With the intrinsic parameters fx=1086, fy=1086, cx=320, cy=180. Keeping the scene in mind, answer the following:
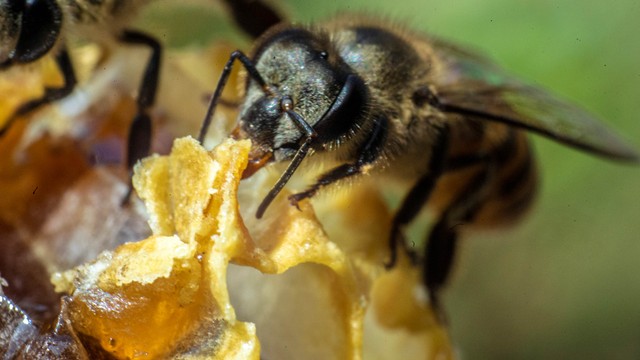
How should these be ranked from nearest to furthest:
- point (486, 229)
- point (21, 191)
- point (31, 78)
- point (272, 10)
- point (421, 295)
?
point (21, 191), point (31, 78), point (421, 295), point (272, 10), point (486, 229)

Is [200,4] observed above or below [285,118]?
below

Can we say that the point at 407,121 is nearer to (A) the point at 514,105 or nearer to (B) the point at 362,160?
(B) the point at 362,160

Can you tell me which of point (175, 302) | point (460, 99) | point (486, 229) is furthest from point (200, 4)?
point (175, 302)

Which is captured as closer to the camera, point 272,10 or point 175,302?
point 175,302

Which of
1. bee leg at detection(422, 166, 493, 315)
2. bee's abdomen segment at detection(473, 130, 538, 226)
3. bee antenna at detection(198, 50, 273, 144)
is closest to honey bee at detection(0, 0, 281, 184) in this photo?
bee antenna at detection(198, 50, 273, 144)

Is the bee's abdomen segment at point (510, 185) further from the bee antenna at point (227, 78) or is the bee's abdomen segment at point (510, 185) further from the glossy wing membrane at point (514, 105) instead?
the bee antenna at point (227, 78)

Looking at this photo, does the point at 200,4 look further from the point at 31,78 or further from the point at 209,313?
the point at 209,313

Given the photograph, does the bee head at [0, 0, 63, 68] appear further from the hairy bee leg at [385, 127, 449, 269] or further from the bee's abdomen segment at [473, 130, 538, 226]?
the bee's abdomen segment at [473, 130, 538, 226]
